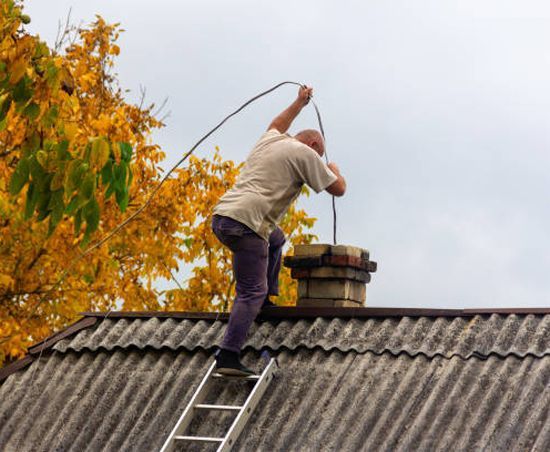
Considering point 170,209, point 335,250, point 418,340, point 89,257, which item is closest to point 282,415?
point 418,340

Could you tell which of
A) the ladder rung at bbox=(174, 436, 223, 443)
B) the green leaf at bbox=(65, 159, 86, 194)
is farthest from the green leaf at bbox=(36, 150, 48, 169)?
the ladder rung at bbox=(174, 436, 223, 443)

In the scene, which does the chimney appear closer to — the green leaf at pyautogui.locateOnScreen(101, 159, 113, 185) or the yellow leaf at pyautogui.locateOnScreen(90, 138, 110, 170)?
the green leaf at pyautogui.locateOnScreen(101, 159, 113, 185)

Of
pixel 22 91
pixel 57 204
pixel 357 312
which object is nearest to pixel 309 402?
pixel 357 312

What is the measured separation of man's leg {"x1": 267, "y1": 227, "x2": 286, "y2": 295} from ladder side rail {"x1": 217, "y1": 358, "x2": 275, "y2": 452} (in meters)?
1.00

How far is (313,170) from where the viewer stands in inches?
364

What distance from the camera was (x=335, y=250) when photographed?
34.2ft

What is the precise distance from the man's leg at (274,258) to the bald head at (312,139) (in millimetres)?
782

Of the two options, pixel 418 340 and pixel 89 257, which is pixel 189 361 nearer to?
pixel 418 340

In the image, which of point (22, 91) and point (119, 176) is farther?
point (22, 91)

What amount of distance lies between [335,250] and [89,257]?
5.24 m

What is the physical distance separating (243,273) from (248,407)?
1.06 metres

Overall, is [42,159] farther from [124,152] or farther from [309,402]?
[309,402]

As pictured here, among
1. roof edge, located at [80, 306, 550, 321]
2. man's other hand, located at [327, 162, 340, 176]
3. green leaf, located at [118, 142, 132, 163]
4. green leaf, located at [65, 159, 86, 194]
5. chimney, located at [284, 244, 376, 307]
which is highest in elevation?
man's other hand, located at [327, 162, 340, 176]

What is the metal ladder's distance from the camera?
866 centimetres
